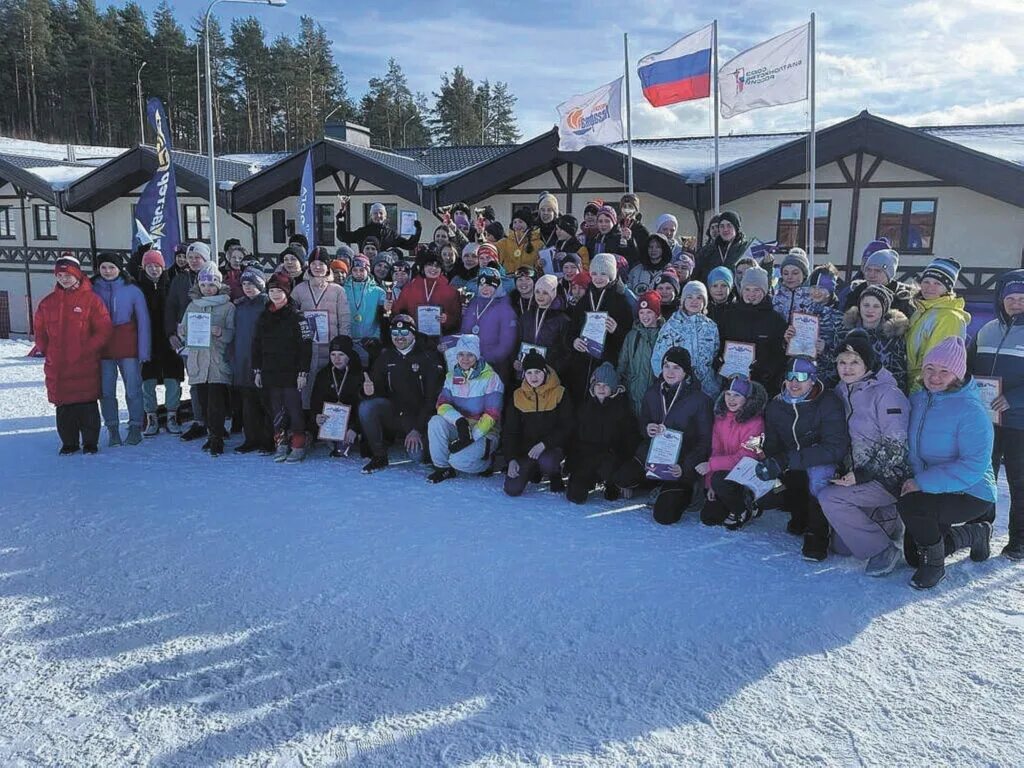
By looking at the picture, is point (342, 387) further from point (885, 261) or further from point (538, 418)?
point (885, 261)

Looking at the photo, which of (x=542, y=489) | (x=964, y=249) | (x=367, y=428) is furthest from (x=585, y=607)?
(x=964, y=249)

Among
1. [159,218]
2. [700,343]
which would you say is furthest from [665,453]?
[159,218]

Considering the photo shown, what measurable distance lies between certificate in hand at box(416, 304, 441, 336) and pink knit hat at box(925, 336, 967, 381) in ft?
12.6

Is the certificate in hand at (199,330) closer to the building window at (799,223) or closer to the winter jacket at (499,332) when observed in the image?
the winter jacket at (499,332)

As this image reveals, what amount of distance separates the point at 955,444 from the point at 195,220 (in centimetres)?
2036

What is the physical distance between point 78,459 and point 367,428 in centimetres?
248

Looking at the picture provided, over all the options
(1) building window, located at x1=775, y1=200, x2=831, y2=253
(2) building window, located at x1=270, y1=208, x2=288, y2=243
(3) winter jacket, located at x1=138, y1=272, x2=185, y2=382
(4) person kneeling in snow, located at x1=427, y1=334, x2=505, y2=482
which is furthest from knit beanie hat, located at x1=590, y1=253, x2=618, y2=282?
(2) building window, located at x1=270, y1=208, x2=288, y2=243

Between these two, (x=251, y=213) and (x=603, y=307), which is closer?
(x=603, y=307)

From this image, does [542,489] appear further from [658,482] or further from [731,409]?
[731,409]

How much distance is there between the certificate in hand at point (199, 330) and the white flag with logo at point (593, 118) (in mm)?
7081

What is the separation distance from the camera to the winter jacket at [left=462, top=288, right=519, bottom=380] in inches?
234

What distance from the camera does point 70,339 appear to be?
20.1 ft

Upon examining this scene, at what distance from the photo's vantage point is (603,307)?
5.71m

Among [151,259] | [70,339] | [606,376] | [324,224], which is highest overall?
[324,224]
